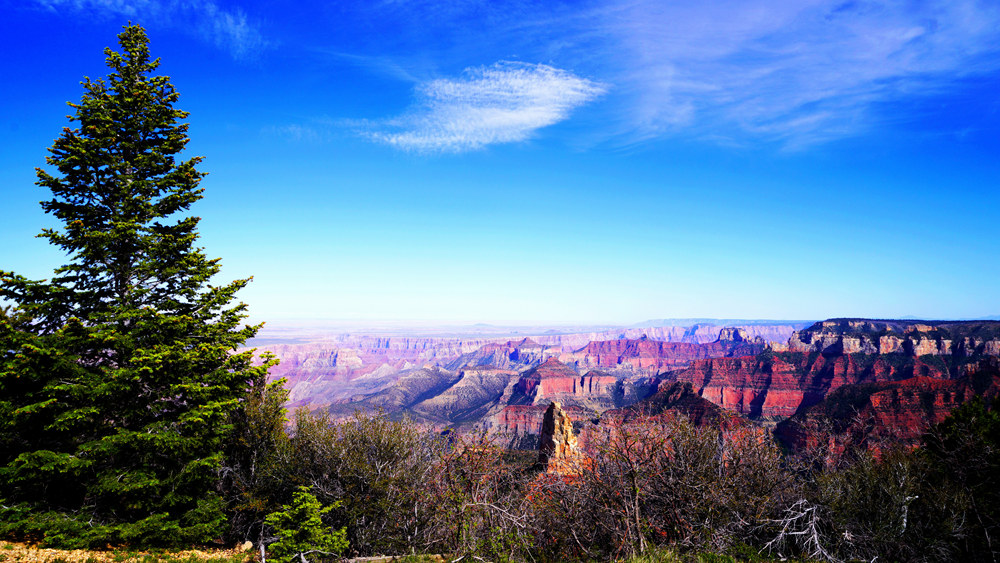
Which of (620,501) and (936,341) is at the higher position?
(620,501)

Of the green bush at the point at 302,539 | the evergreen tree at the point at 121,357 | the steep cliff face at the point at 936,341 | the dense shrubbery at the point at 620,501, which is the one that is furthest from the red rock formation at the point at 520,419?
the green bush at the point at 302,539

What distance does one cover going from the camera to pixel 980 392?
276ft

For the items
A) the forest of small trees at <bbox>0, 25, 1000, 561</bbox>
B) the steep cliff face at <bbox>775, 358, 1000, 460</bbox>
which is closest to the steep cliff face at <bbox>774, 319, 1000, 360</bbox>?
the steep cliff face at <bbox>775, 358, 1000, 460</bbox>

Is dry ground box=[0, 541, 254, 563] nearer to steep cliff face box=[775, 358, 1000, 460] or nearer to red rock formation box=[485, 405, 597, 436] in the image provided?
steep cliff face box=[775, 358, 1000, 460]

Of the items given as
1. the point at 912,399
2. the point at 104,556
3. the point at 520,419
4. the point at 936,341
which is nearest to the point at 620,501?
the point at 104,556

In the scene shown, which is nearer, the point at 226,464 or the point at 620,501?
the point at 620,501

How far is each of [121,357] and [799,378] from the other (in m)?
226

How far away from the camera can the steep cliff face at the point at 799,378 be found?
161m

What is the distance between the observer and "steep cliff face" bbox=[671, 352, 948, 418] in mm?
Answer: 161000

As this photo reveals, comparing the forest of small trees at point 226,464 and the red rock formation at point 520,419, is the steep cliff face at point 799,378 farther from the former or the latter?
the forest of small trees at point 226,464

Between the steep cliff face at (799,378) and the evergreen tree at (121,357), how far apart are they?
572 feet

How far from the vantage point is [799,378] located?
18488 centimetres

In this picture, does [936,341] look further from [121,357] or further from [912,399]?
[121,357]

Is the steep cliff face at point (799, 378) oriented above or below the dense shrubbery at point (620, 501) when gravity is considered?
below
